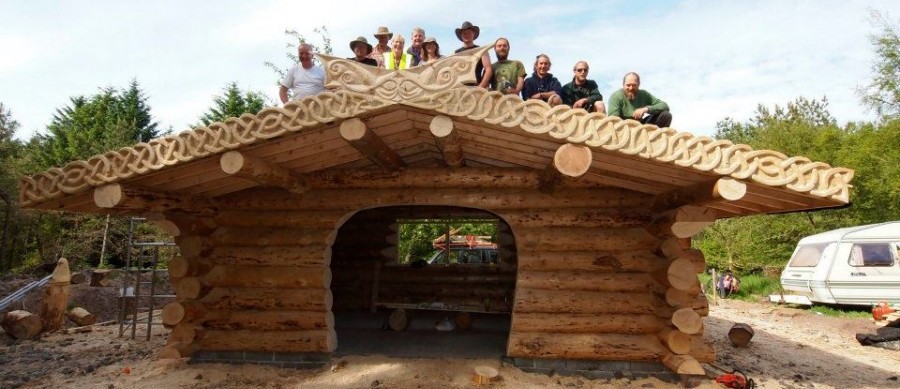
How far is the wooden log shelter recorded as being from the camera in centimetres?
416

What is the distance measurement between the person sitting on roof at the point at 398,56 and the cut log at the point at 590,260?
279cm

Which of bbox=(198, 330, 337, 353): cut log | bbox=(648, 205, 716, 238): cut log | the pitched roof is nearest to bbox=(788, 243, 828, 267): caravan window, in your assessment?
the pitched roof

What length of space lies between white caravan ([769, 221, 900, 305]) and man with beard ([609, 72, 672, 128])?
10.7 m

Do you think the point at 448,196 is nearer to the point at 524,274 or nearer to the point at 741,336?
the point at 524,274

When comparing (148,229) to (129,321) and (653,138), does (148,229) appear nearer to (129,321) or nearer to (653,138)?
(129,321)

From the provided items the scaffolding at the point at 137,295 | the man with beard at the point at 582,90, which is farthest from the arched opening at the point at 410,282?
the man with beard at the point at 582,90

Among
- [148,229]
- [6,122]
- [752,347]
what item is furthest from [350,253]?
[6,122]

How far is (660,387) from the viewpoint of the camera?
543cm

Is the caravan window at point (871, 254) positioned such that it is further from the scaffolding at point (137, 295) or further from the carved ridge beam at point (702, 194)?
the scaffolding at point (137, 295)

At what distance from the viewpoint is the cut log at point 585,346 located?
573 cm

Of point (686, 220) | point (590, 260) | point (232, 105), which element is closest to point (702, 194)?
point (686, 220)

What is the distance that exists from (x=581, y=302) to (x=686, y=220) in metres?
1.55

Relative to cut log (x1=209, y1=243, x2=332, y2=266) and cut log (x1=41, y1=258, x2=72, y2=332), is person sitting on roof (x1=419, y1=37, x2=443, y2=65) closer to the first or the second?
cut log (x1=209, y1=243, x2=332, y2=266)

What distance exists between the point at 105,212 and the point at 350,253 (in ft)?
18.4
